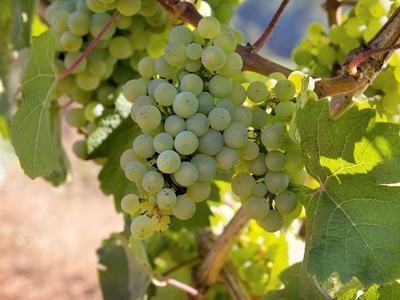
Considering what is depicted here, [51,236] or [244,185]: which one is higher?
[244,185]

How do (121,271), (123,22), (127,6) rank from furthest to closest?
1. (121,271)
2. (123,22)
3. (127,6)

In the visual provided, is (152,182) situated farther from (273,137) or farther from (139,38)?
(139,38)

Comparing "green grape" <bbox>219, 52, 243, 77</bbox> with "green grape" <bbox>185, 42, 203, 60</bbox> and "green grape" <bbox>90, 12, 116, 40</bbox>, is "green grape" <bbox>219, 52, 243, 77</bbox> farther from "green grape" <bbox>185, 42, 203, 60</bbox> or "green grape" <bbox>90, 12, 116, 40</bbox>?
"green grape" <bbox>90, 12, 116, 40</bbox>

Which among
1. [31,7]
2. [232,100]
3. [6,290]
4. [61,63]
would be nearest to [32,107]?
[61,63]

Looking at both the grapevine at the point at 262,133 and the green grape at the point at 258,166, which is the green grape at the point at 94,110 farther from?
the green grape at the point at 258,166

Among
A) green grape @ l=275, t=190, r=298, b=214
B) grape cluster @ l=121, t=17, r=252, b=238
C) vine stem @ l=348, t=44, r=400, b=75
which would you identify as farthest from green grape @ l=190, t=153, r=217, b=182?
vine stem @ l=348, t=44, r=400, b=75

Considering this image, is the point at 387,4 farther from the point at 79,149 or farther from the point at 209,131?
the point at 79,149

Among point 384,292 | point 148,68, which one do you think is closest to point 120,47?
point 148,68
